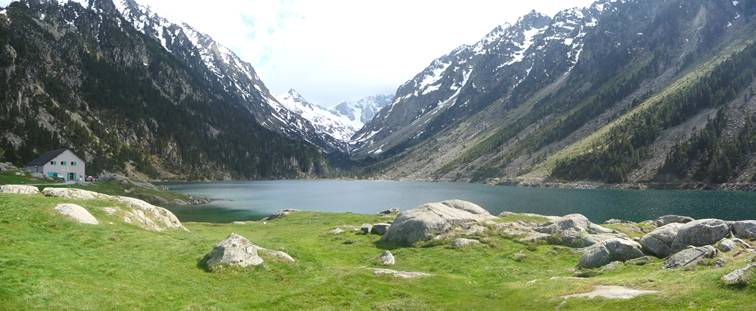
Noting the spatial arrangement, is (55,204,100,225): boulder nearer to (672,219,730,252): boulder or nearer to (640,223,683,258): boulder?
(640,223,683,258): boulder

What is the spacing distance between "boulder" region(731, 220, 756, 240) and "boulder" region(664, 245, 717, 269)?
10.5 m

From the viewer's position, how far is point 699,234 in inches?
1535

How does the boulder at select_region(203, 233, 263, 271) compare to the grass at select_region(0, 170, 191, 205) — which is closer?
the boulder at select_region(203, 233, 263, 271)

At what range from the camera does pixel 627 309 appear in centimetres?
2289

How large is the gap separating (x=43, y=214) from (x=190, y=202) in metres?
114

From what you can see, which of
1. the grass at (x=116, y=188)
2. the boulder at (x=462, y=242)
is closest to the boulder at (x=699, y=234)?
the boulder at (x=462, y=242)

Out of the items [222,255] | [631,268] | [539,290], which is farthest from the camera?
[631,268]

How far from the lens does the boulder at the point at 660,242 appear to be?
3947cm

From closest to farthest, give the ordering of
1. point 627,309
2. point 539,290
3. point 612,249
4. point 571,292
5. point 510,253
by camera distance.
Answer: point 627,309 → point 571,292 → point 539,290 → point 612,249 → point 510,253

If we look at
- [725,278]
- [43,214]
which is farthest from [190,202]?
[725,278]

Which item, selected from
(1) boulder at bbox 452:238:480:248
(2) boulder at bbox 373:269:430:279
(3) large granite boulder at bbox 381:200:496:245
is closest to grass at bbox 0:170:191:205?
(3) large granite boulder at bbox 381:200:496:245

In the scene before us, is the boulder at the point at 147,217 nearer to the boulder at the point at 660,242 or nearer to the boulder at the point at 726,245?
the boulder at the point at 660,242

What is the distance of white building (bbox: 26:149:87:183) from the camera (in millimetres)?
149375

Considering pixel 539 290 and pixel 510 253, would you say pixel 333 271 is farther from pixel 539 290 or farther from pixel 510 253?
pixel 510 253
